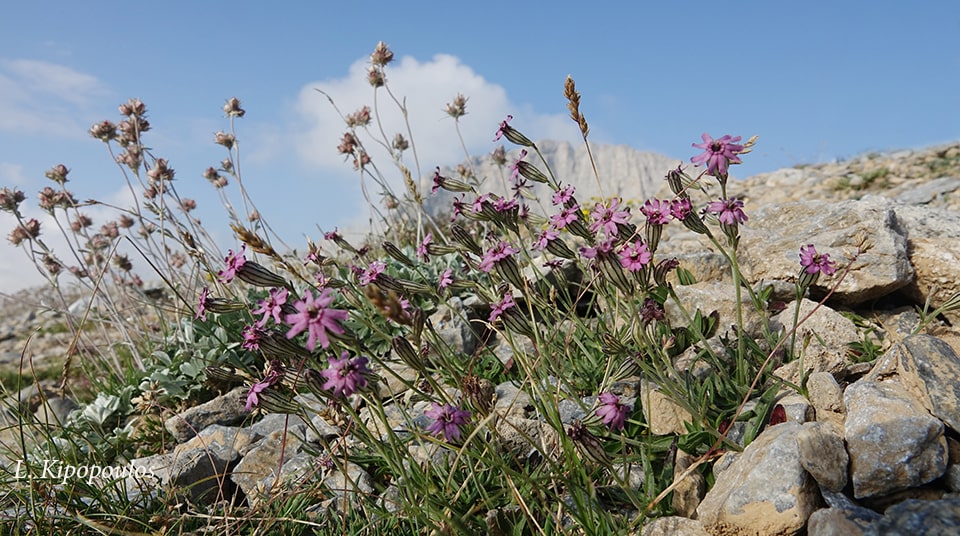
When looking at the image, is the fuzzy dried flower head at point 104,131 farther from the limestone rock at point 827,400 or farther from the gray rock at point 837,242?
the limestone rock at point 827,400

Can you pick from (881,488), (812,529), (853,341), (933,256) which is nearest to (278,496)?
(812,529)

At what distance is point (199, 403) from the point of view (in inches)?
185

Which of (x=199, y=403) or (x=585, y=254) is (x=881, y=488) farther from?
(x=199, y=403)

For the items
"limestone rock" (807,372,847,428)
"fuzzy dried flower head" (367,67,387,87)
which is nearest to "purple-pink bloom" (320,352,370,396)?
"limestone rock" (807,372,847,428)

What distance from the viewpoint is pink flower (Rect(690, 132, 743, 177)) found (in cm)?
221

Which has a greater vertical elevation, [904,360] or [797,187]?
[797,187]

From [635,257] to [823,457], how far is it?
33.3 inches

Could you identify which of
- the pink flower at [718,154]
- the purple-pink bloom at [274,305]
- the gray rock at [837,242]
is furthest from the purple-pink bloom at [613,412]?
the gray rock at [837,242]

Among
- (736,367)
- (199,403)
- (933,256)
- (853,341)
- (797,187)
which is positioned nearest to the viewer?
(736,367)

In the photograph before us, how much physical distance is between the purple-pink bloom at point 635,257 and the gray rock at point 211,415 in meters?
2.80

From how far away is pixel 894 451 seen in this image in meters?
2.05

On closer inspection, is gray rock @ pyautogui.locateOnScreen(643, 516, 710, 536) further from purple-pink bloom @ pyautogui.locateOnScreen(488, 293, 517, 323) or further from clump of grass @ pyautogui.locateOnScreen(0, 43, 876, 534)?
purple-pink bloom @ pyautogui.locateOnScreen(488, 293, 517, 323)

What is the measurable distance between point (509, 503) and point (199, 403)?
3.09 meters

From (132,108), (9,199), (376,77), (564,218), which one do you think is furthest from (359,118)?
(564,218)
